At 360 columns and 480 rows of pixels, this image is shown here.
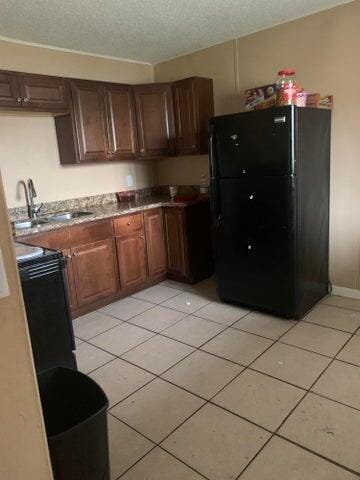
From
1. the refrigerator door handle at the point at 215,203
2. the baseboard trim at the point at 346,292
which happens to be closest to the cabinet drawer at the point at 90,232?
the refrigerator door handle at the point at 215,203

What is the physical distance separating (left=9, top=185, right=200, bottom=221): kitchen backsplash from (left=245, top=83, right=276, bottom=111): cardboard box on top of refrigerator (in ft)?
3.68

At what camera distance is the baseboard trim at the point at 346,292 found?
10.4 ft

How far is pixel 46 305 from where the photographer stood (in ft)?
6.20

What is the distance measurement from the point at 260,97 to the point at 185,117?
838 mm

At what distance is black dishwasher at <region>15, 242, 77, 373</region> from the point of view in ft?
5.96

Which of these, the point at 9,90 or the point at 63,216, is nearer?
the point at 9,90

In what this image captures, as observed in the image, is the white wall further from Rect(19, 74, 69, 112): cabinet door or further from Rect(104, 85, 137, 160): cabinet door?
Rect(19, 74, 69, 112): cabinet door

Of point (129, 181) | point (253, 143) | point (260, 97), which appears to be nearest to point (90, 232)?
point (129, 181)

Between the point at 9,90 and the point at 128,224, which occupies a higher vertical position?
the point at 9,90

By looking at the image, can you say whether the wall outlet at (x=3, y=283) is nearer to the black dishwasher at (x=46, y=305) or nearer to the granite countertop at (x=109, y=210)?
the black dishwasher at (x=46, y=305)

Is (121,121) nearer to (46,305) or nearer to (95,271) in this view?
(95,271)

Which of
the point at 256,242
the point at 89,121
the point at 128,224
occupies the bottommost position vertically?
the point at 256,242

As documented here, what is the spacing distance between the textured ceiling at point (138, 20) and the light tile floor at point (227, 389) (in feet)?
7.74

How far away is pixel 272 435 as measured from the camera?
176cm
